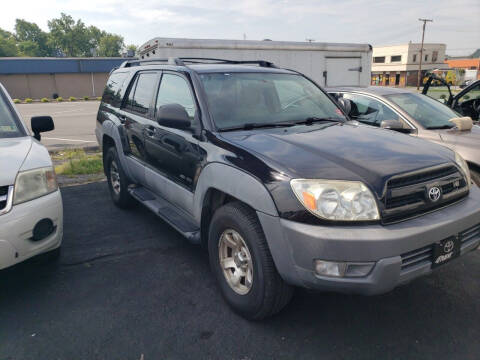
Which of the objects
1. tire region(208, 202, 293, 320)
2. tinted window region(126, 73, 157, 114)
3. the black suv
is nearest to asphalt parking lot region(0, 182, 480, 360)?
tire region(208, 202, 293, 320)

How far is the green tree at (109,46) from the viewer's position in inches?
4569

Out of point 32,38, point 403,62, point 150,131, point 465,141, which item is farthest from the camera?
point 32,38

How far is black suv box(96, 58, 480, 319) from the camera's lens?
7.30 feet

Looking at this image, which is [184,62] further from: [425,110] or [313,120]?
[425,110]

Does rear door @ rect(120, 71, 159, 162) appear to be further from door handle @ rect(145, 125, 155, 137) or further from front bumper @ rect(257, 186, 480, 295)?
front bumper @ rect(257, 186, 480, 295)

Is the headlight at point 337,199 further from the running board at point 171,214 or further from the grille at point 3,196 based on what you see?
the grille at point 3,196

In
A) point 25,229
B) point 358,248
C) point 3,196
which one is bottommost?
point 25,229

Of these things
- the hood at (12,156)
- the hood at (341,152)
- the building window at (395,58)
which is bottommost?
the hood at (12,156)

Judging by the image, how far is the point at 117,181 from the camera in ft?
17.2

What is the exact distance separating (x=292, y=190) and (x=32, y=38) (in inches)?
5312

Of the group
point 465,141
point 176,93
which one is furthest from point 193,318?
point 465,141

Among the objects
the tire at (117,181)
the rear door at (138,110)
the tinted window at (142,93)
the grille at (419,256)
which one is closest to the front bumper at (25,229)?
the rear door at (138,110)

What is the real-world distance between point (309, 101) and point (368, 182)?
5.63 feet

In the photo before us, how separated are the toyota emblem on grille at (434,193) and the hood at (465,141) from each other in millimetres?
2398
